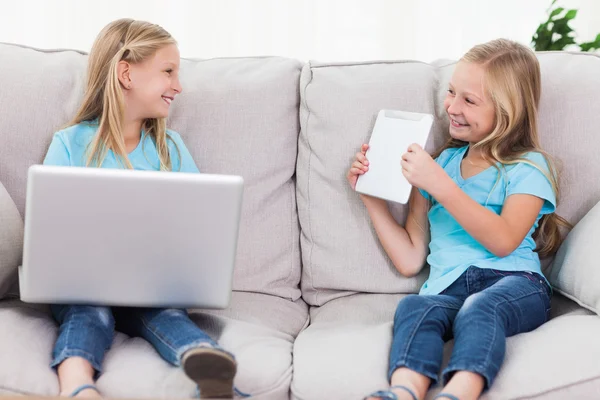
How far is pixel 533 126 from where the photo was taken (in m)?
1.70

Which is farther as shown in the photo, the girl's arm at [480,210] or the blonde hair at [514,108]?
the blonde hair at [514,108]

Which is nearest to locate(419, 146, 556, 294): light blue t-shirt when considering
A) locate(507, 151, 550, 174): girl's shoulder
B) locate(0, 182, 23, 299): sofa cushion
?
locate(507, 151, 550, 174): girl's shoulder

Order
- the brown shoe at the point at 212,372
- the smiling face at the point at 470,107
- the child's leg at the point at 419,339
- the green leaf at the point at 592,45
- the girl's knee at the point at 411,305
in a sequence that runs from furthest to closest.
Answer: the green leaf at the point at 592,45
the smiling face at the point at 470,107
the girl's knee at the point at 411,305
the child's leg at the point at 419,339
the brown shoe at the point at 212,372

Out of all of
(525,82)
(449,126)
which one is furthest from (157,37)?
(525,82)

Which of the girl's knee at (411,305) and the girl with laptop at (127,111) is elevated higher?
the girl with laptop at (127,111)

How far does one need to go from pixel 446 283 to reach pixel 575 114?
53 centimetres

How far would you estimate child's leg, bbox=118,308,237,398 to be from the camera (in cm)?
117

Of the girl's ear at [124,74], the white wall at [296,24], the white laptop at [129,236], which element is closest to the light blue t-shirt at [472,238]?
the white laptop at [129,236]

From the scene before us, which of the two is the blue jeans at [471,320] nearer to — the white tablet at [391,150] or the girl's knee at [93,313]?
the white tablet at [391,150]

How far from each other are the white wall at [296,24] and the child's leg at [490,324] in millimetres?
1692

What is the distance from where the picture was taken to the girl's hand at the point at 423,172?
1.59 meters

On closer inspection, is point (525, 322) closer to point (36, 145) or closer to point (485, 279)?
point (485, 279)

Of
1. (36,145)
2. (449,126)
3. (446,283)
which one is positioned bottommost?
(446,283)

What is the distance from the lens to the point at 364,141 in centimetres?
180
